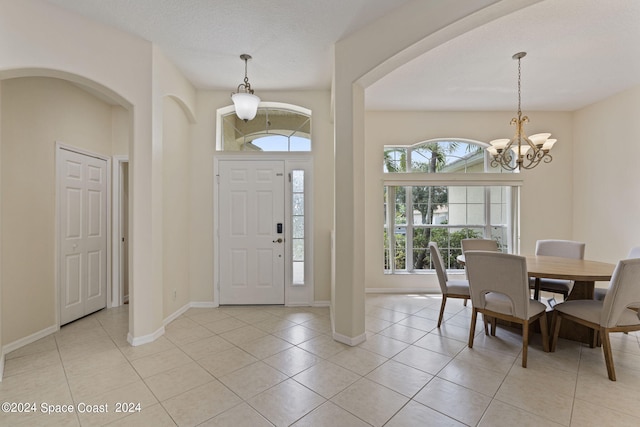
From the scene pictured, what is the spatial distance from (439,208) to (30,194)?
17.4 feet

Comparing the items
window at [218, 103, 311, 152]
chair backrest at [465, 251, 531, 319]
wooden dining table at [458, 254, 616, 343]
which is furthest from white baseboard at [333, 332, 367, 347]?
window at [218, 103, 311, 152]

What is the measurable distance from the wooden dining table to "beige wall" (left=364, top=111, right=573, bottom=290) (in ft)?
5.37

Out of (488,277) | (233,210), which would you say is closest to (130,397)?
(233,210)

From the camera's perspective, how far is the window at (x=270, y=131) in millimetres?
3811

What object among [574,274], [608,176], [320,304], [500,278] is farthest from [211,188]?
[608,176]

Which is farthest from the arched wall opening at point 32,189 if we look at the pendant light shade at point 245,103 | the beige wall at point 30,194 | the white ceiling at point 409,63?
the pendant light shade at point 245,103

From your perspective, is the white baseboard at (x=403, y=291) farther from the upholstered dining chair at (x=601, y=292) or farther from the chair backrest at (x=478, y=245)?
the upholstered dining chair at (x=601, y=292)

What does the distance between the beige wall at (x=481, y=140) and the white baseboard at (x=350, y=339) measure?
1804 millimetres

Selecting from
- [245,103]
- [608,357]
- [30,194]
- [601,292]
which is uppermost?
[245,103]

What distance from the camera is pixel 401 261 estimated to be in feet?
14.9

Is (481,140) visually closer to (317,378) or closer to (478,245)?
(478,245)

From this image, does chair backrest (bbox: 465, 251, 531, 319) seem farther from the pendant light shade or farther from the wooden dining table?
the pendant light shade

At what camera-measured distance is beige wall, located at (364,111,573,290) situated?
4367 millimetres

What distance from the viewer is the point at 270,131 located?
3.85 metres
